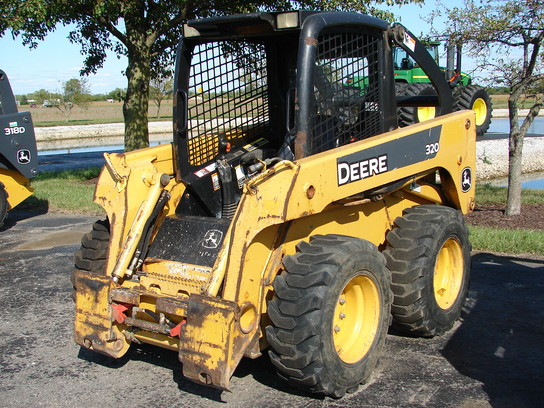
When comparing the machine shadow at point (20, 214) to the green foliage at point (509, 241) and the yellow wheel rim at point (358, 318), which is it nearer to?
the green foliage at point (509, 241)

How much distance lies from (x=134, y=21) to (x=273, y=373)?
1085 cm

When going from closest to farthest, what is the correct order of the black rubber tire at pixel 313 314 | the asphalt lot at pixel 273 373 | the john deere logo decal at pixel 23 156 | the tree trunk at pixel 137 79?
the black rubber tire at pixel 313 314
the asphalt lot at pixel 273 373
the john deere logo decal at pixel 23 156
the tree trunk at pixel 137 79

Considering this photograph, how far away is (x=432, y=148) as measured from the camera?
16.9ft

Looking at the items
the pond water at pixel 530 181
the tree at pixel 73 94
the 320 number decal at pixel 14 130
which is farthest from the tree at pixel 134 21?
the tree at pixel 73 94

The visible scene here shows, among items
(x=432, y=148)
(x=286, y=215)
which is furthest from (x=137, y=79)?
(x=286, y=215)

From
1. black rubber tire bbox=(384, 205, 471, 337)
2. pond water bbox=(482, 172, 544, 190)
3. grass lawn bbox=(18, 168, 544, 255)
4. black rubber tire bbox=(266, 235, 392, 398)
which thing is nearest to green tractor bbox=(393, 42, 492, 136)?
pond water bbox=(482, 172, 544, 190)

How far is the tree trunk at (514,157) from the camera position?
10.1 m

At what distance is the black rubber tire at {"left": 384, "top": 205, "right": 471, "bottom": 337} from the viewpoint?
487cm

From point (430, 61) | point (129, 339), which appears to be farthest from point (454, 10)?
point (129, 339)

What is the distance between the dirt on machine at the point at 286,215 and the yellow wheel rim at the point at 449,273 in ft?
0.03

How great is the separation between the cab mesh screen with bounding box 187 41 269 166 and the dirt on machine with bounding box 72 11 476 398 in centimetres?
1

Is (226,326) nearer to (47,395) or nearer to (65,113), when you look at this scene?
(47,395)

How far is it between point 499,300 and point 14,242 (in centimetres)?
625

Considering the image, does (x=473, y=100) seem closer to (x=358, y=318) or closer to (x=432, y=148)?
(x=432, y=148)
